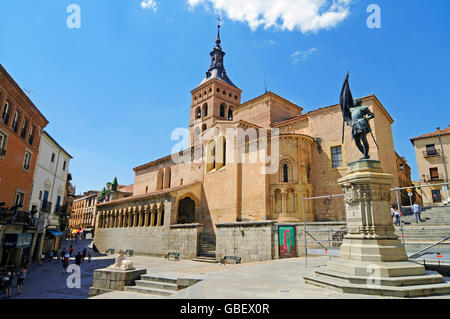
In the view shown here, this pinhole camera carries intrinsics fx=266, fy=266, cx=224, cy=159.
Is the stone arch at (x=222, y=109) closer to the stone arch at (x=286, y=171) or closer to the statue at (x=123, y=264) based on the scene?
the stone arch at (x=286, y=171)

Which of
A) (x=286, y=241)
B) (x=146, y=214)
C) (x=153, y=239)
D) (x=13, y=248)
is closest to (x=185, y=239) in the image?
(x=153, y=239)

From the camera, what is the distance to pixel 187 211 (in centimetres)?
2895

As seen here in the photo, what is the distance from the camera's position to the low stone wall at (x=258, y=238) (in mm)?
13758

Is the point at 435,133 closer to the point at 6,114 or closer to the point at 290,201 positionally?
the point at 290,201

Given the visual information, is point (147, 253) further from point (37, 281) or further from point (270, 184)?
point (270, 184)

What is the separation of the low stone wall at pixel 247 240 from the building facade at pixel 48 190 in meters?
14.6

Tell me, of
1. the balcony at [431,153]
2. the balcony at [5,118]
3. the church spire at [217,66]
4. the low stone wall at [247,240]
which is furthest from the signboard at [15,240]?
the balcony at [431,153]

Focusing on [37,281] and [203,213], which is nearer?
[37,281]

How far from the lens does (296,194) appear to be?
20359 millimetres

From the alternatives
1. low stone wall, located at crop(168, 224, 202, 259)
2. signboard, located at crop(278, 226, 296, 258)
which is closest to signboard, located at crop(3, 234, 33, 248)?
low stone wall, located at crop(168, 224, 202, 259)

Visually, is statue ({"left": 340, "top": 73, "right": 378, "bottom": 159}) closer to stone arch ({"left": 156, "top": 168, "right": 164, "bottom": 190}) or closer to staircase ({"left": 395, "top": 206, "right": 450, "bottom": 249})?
staircase ({"left": 395, "top": 206, "right": 450, "bottom": 249})

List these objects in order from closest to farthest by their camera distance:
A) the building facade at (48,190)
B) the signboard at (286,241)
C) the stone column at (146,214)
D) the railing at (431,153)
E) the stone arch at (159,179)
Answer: the signboard at (286,241) < the building facade at (48,190) < the stone column at (146,214) < the railing at (431,153) < the stone arch at (159,179)

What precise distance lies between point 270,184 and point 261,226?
5712 mm
